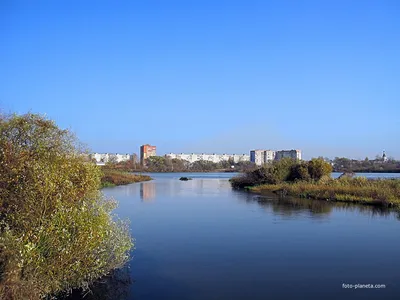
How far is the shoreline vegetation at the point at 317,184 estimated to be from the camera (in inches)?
1072

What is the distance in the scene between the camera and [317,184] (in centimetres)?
3488

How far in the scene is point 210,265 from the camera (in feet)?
36.8

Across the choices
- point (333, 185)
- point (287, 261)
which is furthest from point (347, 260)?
point (333, 185)

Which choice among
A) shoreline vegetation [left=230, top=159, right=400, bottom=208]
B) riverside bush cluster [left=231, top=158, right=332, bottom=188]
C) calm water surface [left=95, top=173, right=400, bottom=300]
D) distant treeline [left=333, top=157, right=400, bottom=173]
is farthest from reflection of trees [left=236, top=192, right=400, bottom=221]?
distant treeline [left=333, top=157, right=400, bottom=173]

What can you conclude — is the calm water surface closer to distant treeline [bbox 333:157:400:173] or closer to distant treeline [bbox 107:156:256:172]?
distant treeline [bbox 333:157:400:173]

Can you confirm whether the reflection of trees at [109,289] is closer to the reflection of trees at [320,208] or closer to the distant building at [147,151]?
the reflection of trees at [320,208]

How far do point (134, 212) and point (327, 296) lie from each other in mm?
15003

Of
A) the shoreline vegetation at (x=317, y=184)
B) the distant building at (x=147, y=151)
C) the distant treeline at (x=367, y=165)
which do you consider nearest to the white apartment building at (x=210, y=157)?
the distant building at (x=147, y=151)

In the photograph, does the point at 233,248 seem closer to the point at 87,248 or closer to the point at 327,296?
the point at 327,296

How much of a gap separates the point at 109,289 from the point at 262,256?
5105 millimetres

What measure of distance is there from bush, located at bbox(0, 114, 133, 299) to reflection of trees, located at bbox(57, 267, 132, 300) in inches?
23.4

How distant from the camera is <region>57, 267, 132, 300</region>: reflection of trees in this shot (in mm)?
8625

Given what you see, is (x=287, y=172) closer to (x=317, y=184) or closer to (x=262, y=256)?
(x=317, y=184)

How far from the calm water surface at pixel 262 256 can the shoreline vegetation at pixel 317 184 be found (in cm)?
563
